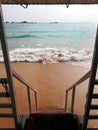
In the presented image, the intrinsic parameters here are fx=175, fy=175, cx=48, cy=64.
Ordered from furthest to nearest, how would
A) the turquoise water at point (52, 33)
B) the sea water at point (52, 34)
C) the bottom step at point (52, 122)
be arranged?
the turquoise water at point (52, 33) → the sea water at point (52, 34) → the bottom step at point (52, 122)

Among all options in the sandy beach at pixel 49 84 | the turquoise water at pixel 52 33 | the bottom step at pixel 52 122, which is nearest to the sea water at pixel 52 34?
the turquoise water at pixel 52 33

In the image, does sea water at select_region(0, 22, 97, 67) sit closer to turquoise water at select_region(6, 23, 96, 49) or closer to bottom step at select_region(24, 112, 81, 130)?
turquoise water at select_region(6, 23, 96, 49)

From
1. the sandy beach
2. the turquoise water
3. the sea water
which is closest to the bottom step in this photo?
the sandy beach

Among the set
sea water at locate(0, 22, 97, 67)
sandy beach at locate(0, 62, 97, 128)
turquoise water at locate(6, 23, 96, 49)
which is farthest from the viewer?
turquoise water at locate(6, 23, 96, 49)

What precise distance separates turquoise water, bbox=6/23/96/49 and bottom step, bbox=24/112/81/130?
1320cm

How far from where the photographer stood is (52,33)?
62.2 ft

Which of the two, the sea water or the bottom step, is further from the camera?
the sea water

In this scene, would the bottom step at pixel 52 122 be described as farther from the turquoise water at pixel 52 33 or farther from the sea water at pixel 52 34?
the turquoise water at pixel 52 33

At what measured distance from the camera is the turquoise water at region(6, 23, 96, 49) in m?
16.1

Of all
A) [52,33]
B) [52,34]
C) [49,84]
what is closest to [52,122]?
[49,84]

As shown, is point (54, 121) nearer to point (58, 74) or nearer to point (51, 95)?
point (51, 95)

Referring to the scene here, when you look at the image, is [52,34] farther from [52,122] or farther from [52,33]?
[52,122]

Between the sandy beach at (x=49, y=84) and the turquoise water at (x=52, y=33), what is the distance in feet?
28.5

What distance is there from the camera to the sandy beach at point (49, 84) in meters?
4.12
